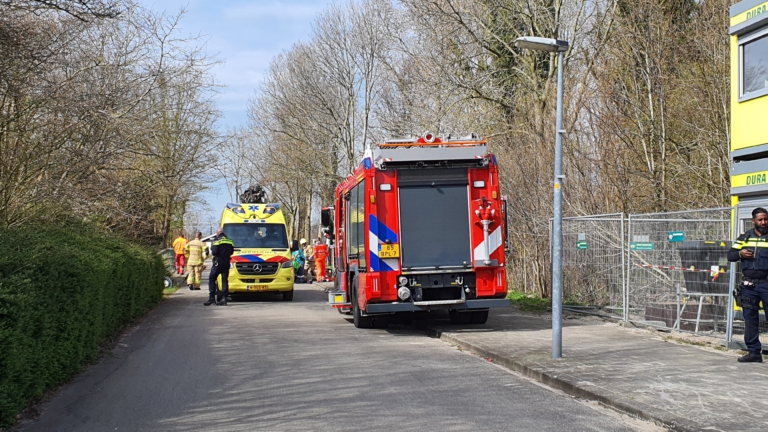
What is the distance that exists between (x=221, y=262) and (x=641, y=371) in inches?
535

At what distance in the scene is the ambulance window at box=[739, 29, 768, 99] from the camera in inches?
484

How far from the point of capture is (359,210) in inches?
558

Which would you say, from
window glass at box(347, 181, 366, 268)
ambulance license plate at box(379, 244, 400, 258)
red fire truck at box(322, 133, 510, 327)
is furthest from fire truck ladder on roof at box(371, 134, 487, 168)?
ambulance license plate at box(379, 244, 400, 258)

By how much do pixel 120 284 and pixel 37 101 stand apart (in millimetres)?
3547

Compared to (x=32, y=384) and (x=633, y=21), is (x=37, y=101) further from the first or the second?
(x=633, y=21)

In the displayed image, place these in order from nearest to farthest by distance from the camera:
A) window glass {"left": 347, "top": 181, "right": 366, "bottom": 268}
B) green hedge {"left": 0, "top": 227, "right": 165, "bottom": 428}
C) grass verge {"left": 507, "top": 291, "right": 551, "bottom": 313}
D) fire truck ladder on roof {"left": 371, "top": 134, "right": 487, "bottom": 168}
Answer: green hedge {"left": 0, "top": 227, "right": 165, "bottom": 428}, fire truck ladder on roof {"left": 371, "top": 134, "right": 487, "bottom": 168}, window glass {"left": 347, "top": 181, "right": 366, "bottom": 268}, grass verge {"left": 507, "top": 291, "right": 551, "bottom": 313}

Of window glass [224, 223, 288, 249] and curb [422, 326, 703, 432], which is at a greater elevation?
window glass [224, 223, 288, 249]

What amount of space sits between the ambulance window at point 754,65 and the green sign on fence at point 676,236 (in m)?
2.46

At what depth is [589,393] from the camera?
7.95m

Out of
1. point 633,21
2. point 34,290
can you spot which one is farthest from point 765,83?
point 34,290

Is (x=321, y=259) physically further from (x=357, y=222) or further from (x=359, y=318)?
(x=357, y=222)

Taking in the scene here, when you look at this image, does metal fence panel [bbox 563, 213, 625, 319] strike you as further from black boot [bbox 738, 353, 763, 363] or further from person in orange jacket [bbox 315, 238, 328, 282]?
person in orange jacket [bbox 315, 238, 328, 282]

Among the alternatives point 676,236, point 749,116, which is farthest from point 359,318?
point 749,116

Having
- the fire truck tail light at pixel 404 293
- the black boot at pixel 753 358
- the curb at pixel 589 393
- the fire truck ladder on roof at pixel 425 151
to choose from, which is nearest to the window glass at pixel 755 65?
the fire truck ladder on roof at pixel 425 151
